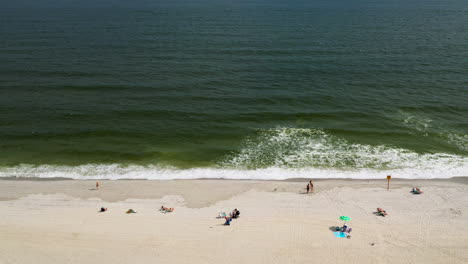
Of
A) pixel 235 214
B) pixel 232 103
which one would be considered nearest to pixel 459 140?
pixel 232 103

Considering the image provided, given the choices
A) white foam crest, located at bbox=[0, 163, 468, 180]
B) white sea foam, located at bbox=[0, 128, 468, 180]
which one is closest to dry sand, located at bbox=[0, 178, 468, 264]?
white foam crest, located at bbox=[0, 163, 468, 180]

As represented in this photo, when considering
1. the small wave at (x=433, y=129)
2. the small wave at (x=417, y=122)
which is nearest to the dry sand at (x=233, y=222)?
the small wave at (x=433, y=129)

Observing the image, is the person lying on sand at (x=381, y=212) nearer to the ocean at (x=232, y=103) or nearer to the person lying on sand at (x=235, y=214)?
the ocean at (x=232, y=103)

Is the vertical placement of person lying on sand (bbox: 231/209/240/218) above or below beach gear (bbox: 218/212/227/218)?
above

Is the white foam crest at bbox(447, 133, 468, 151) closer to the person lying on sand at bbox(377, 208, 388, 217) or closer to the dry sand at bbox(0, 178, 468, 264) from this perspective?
the dry sand at bbox(0, 178, 468, 264)

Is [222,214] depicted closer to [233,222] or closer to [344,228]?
[233,222]
